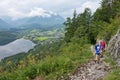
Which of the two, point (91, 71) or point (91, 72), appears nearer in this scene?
point (91, 72)

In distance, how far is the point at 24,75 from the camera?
16.2 m

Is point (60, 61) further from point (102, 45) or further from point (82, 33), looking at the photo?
point (82, 33)

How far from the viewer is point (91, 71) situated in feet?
51.1

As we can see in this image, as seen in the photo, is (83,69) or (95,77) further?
(83,69)

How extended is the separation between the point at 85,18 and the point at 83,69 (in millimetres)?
42181

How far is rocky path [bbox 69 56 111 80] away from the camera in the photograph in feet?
47.5

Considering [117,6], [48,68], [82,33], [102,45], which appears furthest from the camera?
[82,33]

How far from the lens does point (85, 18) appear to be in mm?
57844

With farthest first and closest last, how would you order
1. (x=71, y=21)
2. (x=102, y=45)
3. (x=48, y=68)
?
(x=71, y=21)
(x=102, y=45)
(x=48, y=68)

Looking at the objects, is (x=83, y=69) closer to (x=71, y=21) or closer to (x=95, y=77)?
(x=95, y=77)

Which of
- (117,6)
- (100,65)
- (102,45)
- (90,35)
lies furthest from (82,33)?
(100,65)

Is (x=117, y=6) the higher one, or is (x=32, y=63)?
(x=117, y=6)

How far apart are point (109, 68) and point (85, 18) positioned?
1684 inches

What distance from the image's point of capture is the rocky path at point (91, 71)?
1448 centimetres
